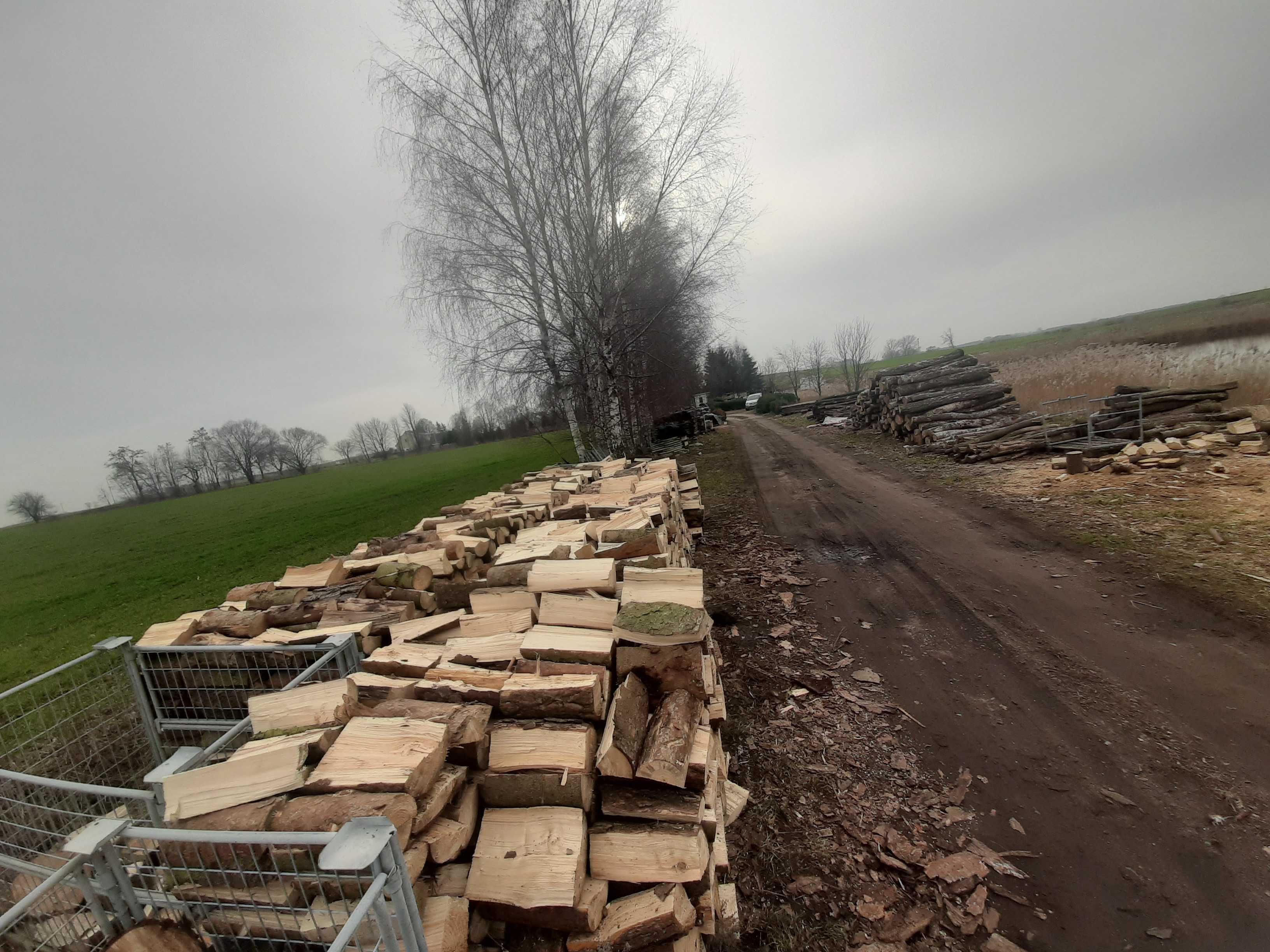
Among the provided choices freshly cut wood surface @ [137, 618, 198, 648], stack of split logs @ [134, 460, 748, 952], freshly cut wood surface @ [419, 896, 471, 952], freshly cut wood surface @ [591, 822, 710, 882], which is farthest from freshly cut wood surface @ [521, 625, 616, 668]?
freshly cut wood surface @ [137, 618, 198, 648]

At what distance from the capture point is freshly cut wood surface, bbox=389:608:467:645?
3117 mm

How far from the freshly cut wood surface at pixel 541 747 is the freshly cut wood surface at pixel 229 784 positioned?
2.27 feet

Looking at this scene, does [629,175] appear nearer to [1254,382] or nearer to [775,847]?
[775,847]

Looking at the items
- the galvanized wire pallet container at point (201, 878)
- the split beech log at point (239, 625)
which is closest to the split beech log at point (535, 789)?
the galvanized wire pallet container at point (201, 878)

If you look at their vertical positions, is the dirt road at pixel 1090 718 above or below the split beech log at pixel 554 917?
below

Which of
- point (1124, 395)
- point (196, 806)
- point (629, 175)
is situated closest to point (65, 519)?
point (629, 175)

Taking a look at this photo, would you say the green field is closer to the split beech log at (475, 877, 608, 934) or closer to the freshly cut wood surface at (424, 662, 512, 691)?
the freshly cut wood surface at (424, 662, 512, 691)

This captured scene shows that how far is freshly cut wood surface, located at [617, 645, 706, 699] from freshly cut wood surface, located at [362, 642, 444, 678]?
3.13 ft

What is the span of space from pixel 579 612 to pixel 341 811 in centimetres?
145

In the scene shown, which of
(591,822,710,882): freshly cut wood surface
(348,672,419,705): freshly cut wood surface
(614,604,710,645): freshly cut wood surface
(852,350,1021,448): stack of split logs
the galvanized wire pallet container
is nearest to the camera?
the galvanized wire pallet container

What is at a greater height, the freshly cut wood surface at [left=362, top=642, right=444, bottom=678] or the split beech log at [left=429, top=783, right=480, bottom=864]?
the freshly cut wood surface at [left=362, top=642, right=444, bottom=678]

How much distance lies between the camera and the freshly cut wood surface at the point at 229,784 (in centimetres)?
177

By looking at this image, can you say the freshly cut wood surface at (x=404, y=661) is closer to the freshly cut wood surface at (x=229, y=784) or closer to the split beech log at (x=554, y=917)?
the freshly cut wood surface at (x=229, y=784)

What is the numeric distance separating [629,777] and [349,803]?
105 centimetres
